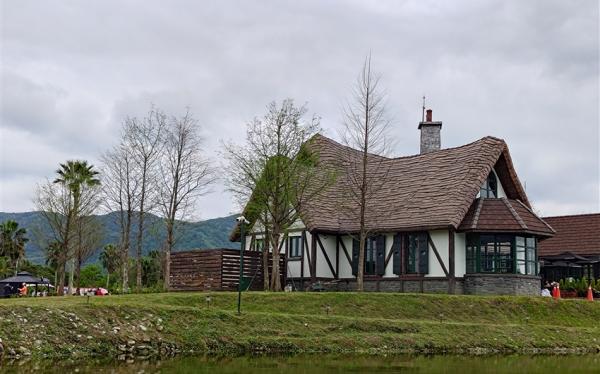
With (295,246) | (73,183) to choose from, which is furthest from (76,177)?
(295,246)

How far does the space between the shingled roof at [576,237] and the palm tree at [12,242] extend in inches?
1698

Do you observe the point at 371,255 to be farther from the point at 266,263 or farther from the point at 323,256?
the point at 266,263

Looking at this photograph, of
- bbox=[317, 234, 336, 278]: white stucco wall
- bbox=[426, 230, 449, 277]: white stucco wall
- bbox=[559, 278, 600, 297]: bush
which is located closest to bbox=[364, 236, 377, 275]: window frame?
bbox=[317, 234, 336, 278]: white stucco wall

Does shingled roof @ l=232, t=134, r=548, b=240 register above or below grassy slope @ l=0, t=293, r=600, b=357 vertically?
above

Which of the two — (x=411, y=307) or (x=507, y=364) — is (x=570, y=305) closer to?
(x=411, y=307)

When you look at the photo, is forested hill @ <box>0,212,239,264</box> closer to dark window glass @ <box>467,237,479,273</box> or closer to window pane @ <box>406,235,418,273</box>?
window pane @ <box>406,235,418,273</box>

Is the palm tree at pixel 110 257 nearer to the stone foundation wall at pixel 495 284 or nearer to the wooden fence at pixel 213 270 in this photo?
the wooden fence at pixel 213 270

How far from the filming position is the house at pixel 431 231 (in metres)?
29.8

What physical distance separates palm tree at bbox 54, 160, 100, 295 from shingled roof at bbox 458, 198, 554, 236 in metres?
18.1

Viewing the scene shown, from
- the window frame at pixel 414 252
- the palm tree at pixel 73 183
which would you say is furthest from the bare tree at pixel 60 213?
the window frame at pixel 414 252

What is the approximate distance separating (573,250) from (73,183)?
88.0 feet

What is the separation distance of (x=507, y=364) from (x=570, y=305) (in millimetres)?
10729

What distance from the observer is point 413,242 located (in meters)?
31.0

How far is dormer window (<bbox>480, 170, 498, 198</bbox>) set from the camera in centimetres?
3306
